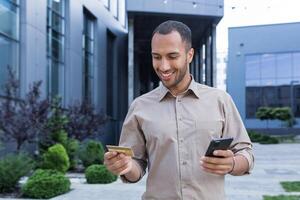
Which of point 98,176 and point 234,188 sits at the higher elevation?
point 98,176

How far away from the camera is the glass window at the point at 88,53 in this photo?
2387 centimetres

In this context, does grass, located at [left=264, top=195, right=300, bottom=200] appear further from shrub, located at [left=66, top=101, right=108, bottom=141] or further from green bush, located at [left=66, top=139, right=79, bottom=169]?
shrub, located at [left=66, top=101, right=108, bottom=141]

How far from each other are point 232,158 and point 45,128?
11893mm

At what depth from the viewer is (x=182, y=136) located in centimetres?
223

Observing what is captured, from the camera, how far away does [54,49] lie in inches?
742

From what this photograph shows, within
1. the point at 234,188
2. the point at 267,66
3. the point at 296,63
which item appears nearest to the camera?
the point at 234,188

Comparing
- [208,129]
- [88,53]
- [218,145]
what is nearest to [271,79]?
[88,53]

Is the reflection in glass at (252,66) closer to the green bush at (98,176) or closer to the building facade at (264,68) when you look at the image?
the building facade at (264,68)

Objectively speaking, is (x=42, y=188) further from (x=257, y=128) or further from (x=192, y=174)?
(x=257, y=128)

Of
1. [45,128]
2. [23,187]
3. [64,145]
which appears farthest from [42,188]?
[64,145]

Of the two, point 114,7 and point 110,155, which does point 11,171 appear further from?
point 114,7

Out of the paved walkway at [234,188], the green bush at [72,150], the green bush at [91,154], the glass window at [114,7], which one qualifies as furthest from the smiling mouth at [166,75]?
the glass window at [114,7]

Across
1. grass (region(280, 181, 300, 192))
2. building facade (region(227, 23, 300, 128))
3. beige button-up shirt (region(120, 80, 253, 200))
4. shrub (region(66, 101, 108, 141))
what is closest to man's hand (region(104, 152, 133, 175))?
beige button-up shirt (region(120, 80, 253, 200))

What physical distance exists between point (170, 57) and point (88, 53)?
22.9 metres
